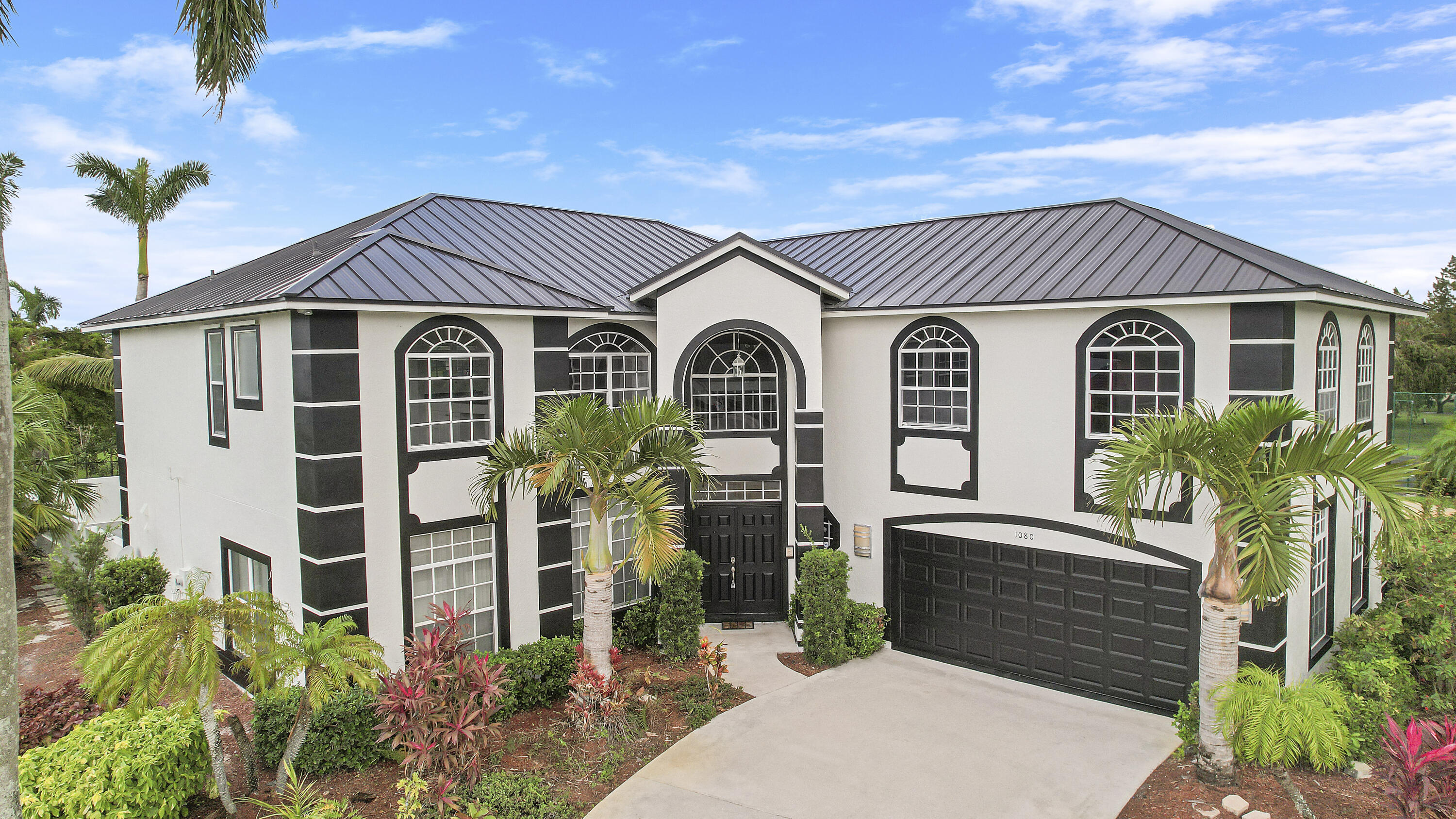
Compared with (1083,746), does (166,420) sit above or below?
above

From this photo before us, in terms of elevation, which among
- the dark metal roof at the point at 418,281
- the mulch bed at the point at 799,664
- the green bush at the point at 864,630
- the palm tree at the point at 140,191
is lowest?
the mulch bed at the point at 799,664

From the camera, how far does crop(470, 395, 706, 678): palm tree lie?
1053 centimetres

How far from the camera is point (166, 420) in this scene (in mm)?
14727

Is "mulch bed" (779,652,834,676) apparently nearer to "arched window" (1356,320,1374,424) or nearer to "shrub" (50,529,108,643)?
"arched window" (1356,320,1374,424)

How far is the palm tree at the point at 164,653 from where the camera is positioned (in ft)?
25.4

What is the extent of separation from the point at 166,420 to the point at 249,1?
951 cm

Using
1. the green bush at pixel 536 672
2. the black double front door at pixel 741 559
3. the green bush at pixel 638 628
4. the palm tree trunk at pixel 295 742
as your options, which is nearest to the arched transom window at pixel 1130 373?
the black double front door at pixel 741 559

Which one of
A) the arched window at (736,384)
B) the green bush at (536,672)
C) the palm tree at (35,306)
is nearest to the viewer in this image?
the green bush at (536,672)

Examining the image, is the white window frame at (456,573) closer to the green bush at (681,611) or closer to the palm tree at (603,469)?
the palm tree at (603,469)

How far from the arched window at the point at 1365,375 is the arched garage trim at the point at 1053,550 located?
4.94 meters

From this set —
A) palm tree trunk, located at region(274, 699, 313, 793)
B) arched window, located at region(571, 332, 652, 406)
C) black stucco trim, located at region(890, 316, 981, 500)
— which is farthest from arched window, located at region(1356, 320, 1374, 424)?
palm tree trunk, located at region(274, 699, 313, 793)

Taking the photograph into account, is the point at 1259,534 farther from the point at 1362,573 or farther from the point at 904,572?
the point at 1362,573

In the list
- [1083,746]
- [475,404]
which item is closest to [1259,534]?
[1083,746]

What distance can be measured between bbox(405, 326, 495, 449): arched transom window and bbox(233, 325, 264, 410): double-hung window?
7.19ft
